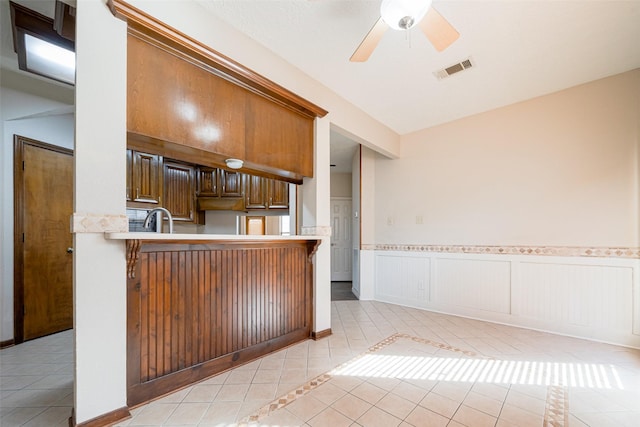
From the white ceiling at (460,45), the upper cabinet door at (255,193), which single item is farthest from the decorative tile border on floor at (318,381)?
the white ceiling at (460,45)

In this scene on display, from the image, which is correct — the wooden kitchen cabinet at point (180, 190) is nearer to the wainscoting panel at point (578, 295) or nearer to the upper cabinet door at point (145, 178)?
the upper cabinet door at point (145, 178)

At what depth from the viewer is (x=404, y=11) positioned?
4.95 ft

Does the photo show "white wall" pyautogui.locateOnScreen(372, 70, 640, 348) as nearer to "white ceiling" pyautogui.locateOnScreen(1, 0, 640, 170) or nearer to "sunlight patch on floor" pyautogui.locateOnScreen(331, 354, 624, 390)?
"white ceiling" pyautogui.locateOnScreen(1, 0, 640, 170)

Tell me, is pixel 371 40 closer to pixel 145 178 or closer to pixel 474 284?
pixel 145 178

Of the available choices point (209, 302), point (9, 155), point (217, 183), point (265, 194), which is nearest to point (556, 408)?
point (209, 302)

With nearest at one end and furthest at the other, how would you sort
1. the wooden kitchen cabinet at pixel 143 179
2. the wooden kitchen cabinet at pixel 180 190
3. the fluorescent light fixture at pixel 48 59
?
the fluorescent light fixture at pixel 48 59 → the wooden kitchen cabinet at pixel 143 179 → the wooden kitchen cabinet at pixel 180 190

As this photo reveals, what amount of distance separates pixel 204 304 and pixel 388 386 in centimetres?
142

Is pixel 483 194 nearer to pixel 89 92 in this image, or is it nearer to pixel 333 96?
pixel 333 96

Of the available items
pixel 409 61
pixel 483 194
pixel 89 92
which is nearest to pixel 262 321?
pixel 89 92

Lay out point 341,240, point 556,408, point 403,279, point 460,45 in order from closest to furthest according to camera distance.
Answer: point 556,408 → point 460,45 → point 403,279 → point 341,240

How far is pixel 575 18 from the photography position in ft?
6.56

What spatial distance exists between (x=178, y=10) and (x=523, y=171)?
12.3 ft

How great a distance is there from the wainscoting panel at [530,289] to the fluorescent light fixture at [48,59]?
169 inches

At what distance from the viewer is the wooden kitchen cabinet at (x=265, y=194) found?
4.04 meters
